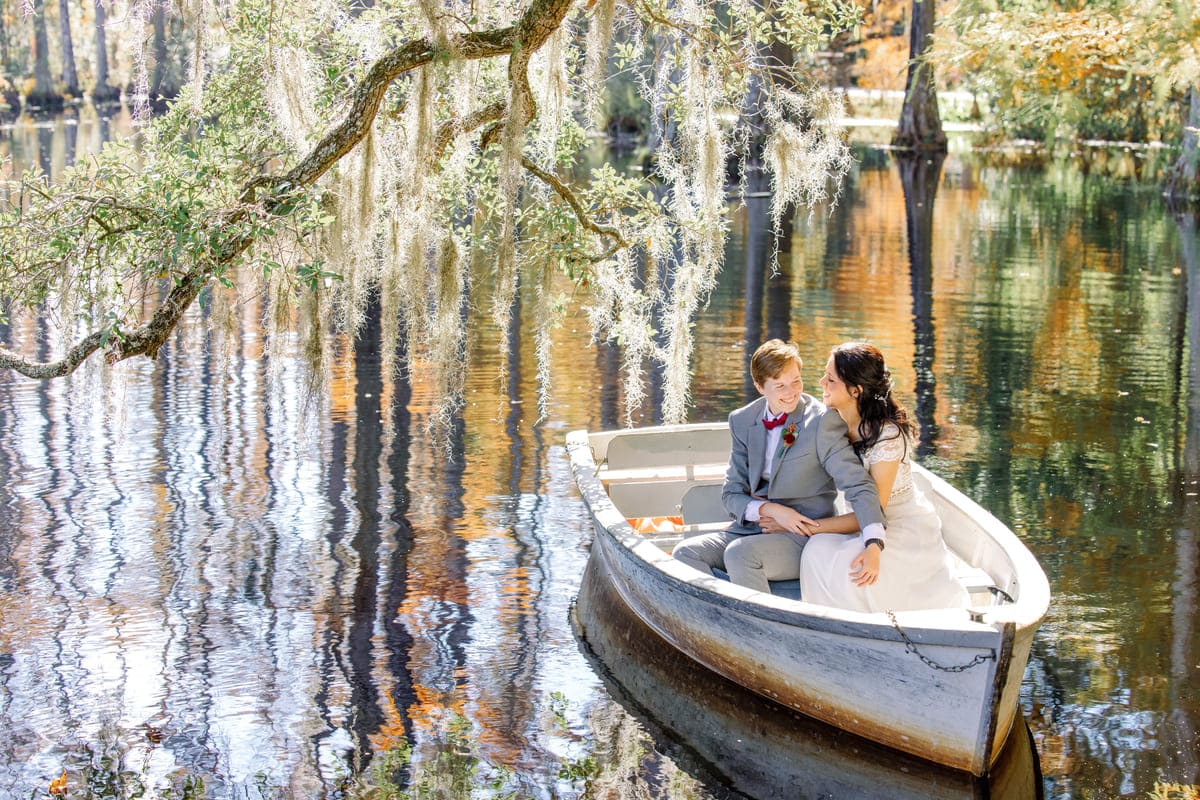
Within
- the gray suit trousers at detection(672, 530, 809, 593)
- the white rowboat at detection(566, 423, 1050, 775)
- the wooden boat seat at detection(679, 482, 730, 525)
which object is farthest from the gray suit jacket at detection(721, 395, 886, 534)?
the wooden boat seat at detection(679, 482, 730, 525)

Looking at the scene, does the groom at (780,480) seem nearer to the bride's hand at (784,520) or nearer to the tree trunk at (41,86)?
the bride's hand at (784,520)

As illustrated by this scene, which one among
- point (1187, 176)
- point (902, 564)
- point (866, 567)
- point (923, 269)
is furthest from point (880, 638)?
point (1187, 176)

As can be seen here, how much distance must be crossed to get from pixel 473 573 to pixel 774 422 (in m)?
2.32

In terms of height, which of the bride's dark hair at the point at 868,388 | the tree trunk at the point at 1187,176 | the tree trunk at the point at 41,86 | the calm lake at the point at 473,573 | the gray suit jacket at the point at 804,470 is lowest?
the calm lake at the point at 473,573

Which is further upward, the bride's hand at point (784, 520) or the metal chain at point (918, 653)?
the bride's hand at point (784, 520)

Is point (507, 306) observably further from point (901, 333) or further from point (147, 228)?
point (901, 333)

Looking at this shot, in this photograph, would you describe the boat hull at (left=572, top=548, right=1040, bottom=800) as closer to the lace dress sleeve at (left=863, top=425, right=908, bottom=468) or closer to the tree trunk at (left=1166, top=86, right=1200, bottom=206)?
the lace dress sleeve at (left=863, top=425, right=908, bottom=468)

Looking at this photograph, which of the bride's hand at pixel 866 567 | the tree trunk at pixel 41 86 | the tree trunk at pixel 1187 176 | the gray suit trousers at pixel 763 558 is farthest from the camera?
the tree trunk at pixel 41 86

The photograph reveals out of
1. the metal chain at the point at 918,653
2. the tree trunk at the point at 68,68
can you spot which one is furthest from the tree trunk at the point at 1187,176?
the tree trunk at the point at 68,68

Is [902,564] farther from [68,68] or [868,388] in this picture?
[68,68]

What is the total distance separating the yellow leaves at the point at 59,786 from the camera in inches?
203

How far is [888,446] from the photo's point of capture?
555 centimetres

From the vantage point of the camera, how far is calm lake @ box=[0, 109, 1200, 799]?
5473 mm

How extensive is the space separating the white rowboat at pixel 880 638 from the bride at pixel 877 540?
288 mm
